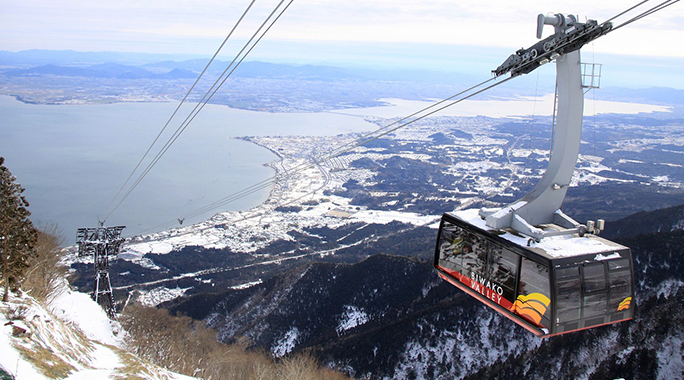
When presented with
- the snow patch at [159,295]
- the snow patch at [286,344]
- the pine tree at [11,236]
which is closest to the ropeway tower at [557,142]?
the pine tree at [11,236]

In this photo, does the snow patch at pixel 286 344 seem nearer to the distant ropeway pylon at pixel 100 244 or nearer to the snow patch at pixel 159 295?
the distant ropeway pylon at pixel 100 244

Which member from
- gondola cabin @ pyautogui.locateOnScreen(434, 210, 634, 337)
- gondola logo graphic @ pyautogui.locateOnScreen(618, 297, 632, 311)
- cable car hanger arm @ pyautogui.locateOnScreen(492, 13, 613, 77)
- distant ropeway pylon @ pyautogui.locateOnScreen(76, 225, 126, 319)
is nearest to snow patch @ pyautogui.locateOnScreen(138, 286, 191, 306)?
distant ropeway pylon @ pyautogui.locateOnScreen(76, 225, 126, 319)

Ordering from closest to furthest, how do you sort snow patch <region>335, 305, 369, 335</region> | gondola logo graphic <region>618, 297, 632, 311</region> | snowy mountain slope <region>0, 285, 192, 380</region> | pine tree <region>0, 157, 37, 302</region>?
gondola logo graphic <region>618, 297, 632, 311</region>, snowy mountain slope <region>0, 285, 192, 380</region>, pine tree <region>0, 157, 37, 302</region>, snow patch <region>335, 305, 369, 335</region>

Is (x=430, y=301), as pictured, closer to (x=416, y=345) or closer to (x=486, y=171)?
(x=416, y=345)

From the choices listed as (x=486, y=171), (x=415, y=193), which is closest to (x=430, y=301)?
(x=415, y=193)

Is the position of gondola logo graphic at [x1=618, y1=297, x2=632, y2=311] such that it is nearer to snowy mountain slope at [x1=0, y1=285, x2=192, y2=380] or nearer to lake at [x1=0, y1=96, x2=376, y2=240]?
snowy mountain slope at [x1=0, y1=285, x2=192, y2=380]

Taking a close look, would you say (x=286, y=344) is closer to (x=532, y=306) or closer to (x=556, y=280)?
(x=532, y=306)
